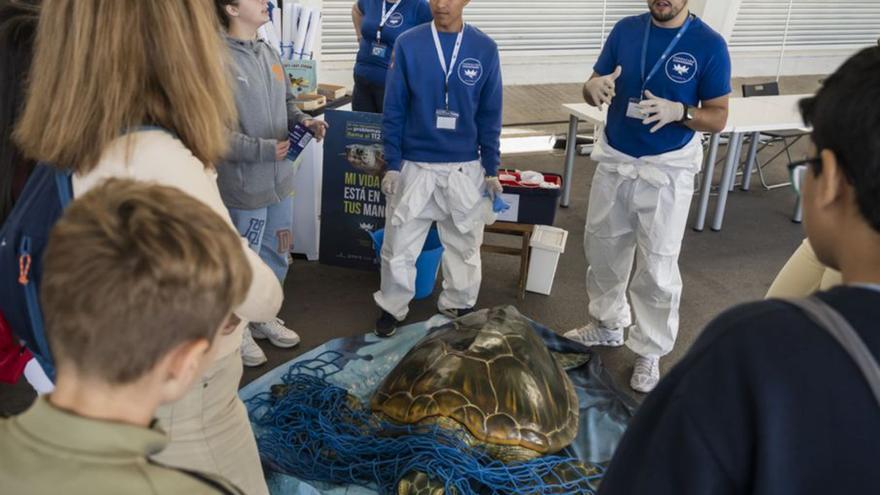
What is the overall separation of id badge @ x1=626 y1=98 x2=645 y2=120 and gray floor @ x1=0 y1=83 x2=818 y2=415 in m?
1.04

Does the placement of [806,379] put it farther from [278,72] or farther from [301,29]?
[301,29]

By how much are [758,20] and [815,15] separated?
958 mm

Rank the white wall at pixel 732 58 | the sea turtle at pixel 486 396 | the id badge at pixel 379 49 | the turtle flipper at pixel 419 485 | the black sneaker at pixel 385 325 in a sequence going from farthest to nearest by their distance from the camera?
the white wall at pixel 732 58 < the id badge at pixel 379 49 < the black sneaker at pixel 385 325 < the sea turtle at pixel 486 396 < the turtle flipper at pixel 419 485

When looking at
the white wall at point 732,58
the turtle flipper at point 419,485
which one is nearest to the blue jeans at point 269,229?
the turtle flipper at point 419,485

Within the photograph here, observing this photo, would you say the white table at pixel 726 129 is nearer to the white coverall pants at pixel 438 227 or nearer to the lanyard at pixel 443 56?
the white coverall pants at pixel 438 227

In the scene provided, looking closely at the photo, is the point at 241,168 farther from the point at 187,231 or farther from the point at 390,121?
the point at 187,231

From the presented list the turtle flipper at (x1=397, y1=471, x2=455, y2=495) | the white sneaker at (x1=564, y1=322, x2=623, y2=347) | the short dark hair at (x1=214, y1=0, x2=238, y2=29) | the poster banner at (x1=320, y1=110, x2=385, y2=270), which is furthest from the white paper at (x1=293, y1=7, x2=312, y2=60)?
the turtle flipper at (x1=397, y1=471, x2=455, y2=495)

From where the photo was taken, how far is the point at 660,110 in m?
2.54

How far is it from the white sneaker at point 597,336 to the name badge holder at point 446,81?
1.04 meters

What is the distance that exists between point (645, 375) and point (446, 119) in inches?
50.4

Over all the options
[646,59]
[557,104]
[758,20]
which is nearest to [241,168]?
[646,59]

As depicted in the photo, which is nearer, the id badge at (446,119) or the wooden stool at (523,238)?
the id badge at (446,119)

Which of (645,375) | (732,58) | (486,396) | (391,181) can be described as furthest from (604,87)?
(732,58)

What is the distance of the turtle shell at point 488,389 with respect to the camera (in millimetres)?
2166
